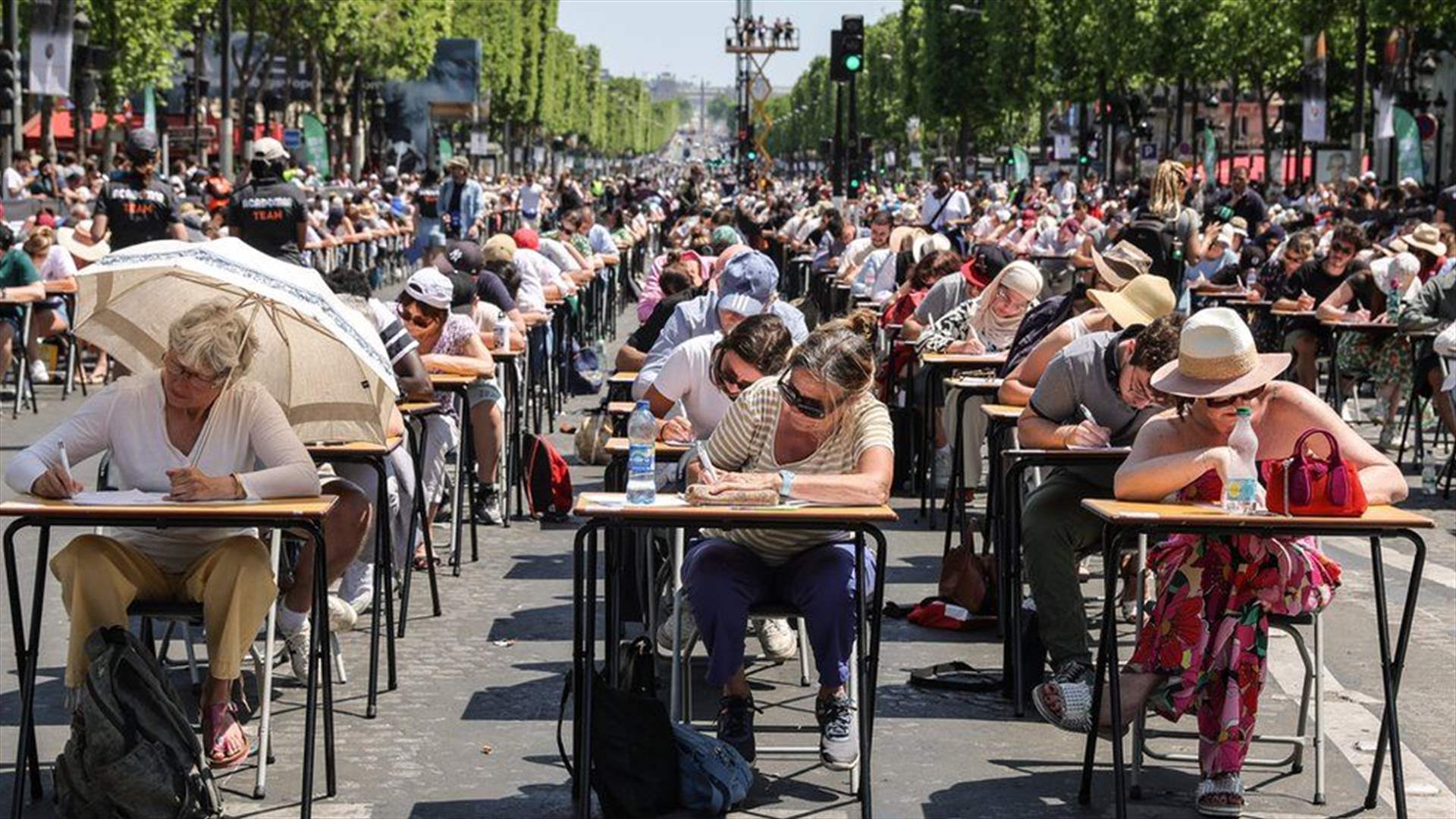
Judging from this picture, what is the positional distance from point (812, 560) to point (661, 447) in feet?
4.76

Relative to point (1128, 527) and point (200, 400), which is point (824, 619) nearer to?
point (1128, 527)

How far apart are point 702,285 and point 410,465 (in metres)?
7.93

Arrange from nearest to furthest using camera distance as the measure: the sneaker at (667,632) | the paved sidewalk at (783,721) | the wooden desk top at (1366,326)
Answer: the paved sidewalk at (783,721), the sneaker at (667,632), the wooden desk top at (1366,326)

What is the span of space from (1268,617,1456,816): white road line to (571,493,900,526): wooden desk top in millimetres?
1830

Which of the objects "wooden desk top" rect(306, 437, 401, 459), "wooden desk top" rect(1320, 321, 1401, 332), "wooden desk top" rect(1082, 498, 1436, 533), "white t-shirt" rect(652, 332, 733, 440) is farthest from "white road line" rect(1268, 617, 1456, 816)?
"wooden desk top" rect(1320, 321, 1401, 332)

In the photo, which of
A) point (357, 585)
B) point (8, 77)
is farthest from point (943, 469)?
point (8, 77)

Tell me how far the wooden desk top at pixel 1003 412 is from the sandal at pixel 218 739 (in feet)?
11.1

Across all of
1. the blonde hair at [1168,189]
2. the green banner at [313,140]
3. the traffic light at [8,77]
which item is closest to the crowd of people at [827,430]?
the blonde hair at [1168,189]

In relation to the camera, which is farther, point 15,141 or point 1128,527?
point 15,141

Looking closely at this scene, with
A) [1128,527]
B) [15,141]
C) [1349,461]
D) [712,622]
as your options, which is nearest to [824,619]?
[712,622]

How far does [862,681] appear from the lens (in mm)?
7434

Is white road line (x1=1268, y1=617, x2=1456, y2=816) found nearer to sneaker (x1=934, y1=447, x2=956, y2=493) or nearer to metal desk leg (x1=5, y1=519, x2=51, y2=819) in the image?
metal desk leg (x1=5, y1=519, x2=51, y2=819)

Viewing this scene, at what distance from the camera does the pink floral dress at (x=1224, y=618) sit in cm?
750

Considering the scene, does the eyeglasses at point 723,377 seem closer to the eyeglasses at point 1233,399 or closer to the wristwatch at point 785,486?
the wristwatch at point 785,486
